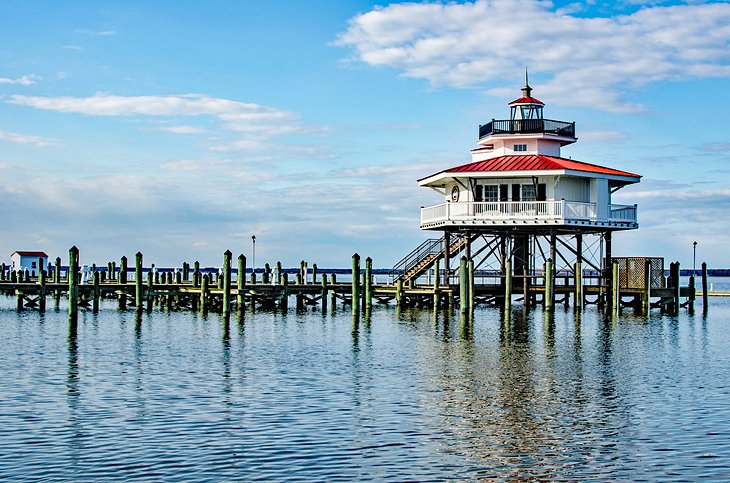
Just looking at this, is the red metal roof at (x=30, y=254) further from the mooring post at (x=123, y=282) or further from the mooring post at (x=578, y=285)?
the mooring post at (x=578, y=285)

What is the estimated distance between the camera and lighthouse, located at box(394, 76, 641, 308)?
53.8 m

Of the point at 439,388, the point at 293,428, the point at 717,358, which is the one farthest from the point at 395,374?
the point at 717,358

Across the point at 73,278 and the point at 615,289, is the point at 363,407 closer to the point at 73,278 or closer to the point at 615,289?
the point at 73,278

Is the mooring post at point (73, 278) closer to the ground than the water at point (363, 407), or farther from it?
farther from it

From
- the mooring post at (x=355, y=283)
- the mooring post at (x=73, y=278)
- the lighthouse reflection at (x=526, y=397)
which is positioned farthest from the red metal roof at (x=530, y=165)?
the mooring post at (x=73, y=278)

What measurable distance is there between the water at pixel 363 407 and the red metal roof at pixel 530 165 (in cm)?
1548

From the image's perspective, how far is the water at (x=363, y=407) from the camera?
1695 cm

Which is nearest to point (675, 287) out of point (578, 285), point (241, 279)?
point (578, 285)

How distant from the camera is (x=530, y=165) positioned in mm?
54906

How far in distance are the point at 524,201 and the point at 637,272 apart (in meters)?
9.68

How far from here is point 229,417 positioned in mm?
21078

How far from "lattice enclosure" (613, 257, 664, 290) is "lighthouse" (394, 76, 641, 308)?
1398mm

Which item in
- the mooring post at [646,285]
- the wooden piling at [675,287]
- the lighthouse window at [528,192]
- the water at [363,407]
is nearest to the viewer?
the water at [363,407]

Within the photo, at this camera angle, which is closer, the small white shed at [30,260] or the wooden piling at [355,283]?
the wooden piling at [355,283]
